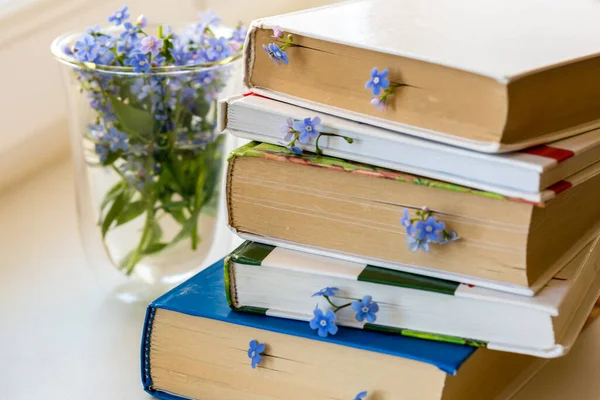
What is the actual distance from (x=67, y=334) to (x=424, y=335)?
1.24 ft

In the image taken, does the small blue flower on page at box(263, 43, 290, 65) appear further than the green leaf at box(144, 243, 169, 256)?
No

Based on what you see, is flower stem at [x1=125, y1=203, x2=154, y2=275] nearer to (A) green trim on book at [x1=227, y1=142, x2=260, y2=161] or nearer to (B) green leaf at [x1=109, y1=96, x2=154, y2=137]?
(B) green leaf at [x1=109, y1=96, x2=154, y2=137]

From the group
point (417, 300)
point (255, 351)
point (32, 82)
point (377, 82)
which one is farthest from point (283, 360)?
point (32, 82)

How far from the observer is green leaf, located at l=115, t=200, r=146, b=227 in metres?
0.93

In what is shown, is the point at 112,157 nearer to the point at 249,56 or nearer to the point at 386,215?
the point at 249,56

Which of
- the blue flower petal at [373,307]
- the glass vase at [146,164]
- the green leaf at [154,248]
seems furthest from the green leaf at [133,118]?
the blue flower petal at [373,307]

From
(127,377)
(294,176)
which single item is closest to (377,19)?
(294,176)

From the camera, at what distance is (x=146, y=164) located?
91 cm

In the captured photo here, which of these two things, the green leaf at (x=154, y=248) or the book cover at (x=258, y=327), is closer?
the book cover at (x=258, y=327)

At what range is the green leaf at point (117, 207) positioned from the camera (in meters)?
Result: 0.93

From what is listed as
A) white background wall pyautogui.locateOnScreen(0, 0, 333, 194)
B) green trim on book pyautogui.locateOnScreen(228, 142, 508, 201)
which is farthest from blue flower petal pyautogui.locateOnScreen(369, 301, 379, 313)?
white background wall pyautogui.locateOnScreen(0, 0, 333, 194)

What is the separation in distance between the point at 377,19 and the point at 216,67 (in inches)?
7.7

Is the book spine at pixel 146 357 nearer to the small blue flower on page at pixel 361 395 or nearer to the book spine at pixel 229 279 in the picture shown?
the book spine at pixel 229 279

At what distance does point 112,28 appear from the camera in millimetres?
996
